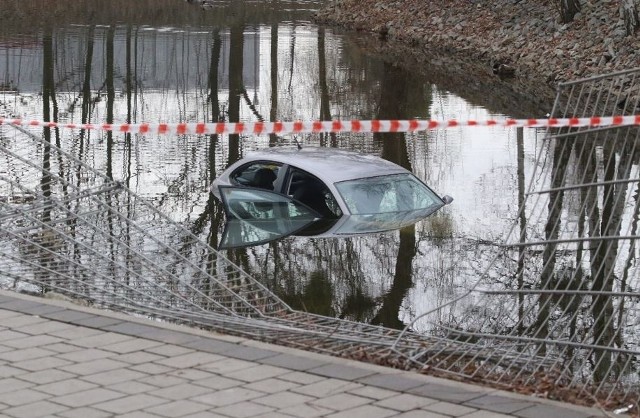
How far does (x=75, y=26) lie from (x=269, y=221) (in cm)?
3207

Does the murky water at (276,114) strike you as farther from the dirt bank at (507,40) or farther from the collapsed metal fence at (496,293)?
the dirt bank at (507,40)

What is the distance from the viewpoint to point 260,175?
46.3 ft

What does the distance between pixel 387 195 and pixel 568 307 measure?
5.22 m

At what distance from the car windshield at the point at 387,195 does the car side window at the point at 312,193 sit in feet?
0.54

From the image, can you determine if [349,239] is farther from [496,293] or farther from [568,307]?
[496,293]

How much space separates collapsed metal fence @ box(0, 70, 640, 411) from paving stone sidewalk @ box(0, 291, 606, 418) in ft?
1.45

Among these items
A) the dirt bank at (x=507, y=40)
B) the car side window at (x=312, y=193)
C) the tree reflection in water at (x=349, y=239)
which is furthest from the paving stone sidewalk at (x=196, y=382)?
the dirt bank at (x=507, y=40)

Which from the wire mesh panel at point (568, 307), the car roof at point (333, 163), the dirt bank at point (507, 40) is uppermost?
the dirt bank at point (507, 40)

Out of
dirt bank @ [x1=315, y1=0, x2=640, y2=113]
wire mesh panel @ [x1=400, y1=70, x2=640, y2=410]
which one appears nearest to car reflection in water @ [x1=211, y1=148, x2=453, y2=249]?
wire mesh panel @ [x1=400, y1=70, x2=640, y2=410]

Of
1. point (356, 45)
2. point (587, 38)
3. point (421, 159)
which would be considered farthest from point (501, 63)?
point (421, 159)

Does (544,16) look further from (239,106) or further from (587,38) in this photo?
(239,106)

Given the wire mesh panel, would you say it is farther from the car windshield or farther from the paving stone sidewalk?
the car windshield

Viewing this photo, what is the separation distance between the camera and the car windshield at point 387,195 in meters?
13.2

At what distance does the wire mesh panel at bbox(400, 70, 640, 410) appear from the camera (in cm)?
721
